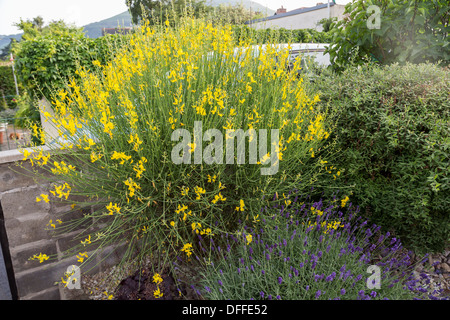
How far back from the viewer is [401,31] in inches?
164

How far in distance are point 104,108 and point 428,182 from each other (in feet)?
8.45

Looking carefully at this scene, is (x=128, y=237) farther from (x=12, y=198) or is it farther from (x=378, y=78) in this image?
(x=378, y=78)

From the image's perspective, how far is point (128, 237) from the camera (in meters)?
2.96

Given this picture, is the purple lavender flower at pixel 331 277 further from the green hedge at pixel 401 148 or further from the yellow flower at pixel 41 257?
the yellow flower at pixel 41 257

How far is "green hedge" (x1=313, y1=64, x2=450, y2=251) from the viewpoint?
2.69 metres

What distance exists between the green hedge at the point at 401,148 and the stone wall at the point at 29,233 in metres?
2.46

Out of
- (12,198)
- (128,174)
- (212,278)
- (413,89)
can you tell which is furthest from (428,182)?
(12,198)

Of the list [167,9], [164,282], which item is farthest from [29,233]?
[167,9]

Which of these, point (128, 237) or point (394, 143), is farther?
point (128, 237)

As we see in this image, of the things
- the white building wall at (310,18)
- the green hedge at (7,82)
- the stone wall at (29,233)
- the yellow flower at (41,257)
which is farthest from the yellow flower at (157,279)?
the white building wall at (310,18)

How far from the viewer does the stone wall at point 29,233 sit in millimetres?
2658

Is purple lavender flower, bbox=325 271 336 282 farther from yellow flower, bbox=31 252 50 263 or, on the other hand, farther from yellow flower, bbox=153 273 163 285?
yellow flower, bbox=31 252 50 263

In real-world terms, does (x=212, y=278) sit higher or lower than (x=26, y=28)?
lower
